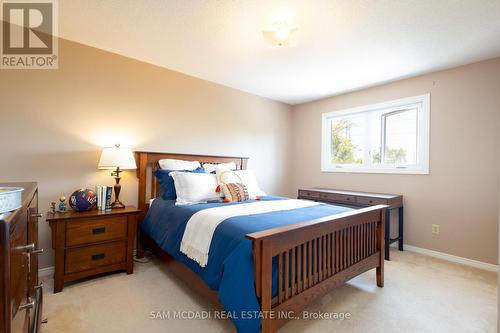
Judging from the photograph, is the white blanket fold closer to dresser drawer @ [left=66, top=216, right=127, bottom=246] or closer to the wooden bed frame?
the wooden bed frame

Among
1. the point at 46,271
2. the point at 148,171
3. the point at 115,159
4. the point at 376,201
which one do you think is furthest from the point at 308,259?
the point at 46,271

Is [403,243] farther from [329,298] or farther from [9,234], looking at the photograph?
[9,234]

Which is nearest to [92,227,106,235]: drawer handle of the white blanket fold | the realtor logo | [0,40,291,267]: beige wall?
[0,40,291,267]: beige wall

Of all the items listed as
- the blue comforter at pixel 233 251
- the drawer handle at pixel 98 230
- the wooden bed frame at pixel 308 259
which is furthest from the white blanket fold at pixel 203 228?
the drawer handle at pixel 98 230

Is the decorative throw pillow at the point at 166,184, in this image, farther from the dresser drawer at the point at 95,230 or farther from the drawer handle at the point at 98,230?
the drawer handle at the point at 98,230

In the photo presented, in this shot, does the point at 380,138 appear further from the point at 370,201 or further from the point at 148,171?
the point at 148,171

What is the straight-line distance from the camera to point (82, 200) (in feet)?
7.43

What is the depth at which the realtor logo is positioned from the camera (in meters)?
1.96

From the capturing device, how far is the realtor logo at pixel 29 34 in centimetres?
196

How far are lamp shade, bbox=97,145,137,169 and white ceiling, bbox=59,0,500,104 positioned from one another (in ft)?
3.68

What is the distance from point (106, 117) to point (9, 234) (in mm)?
2305

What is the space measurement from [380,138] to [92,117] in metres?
3.77

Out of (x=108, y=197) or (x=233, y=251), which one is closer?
(x=233, y=251)

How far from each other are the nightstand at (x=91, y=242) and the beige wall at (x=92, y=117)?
0.48 meters
